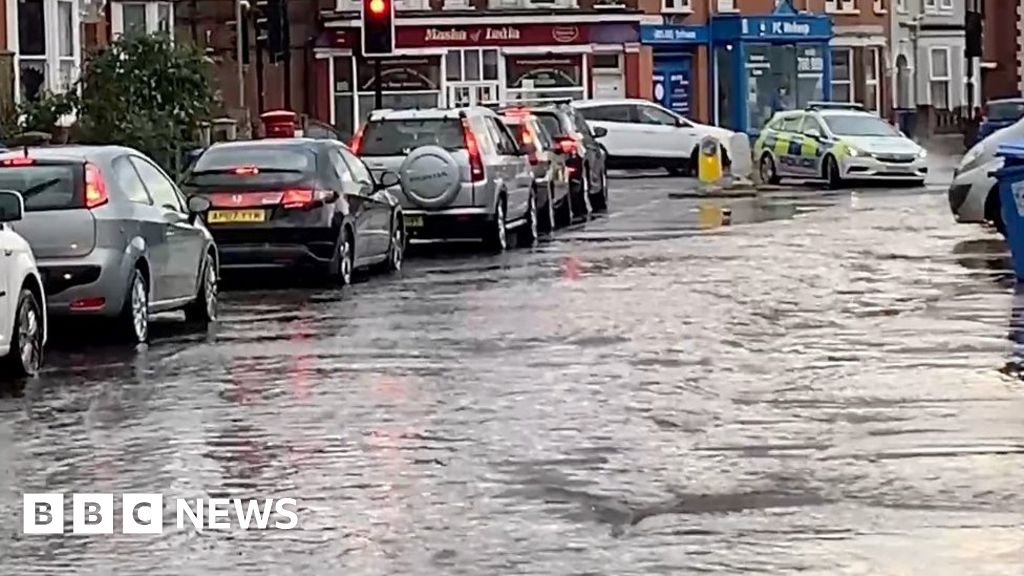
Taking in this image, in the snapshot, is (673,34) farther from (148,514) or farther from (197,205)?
(148,514)

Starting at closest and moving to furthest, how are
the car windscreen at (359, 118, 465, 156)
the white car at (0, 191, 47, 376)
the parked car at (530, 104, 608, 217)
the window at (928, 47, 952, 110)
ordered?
the white car at (0, 191, 47, 376), the car windscreen at (359, 118, 465, 156), the parked car at (530, 104, 608, 217), the window at (928, 47, 952, 110)

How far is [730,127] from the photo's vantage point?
6097 centimetres

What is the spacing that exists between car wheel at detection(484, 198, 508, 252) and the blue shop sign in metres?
35.0

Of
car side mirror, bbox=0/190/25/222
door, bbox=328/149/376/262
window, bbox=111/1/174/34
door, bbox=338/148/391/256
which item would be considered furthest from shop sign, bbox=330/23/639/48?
car side mirror, bbox=0/190/25/222

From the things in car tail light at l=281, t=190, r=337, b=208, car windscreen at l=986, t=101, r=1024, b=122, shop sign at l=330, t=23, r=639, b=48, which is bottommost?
car tail light at l=281, t=190, r=337, b=208

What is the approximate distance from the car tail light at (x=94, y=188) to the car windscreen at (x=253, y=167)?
14.7 feet

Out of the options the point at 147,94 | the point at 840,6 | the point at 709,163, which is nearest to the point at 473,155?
the point at 147,94

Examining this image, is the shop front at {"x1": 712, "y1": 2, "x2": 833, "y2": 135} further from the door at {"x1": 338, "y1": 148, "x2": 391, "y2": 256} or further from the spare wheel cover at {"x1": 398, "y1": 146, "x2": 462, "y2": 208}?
the door at {"x1": 338, "y1": 148, "x2": 391, "y2": 256}

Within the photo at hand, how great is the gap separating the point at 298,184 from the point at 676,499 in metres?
11.5

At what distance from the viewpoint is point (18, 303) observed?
14023 mm

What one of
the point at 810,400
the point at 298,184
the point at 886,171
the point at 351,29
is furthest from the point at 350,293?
the point at 351,29

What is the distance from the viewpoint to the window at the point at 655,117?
49000 mm

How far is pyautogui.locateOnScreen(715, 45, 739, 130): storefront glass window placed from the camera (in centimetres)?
6159

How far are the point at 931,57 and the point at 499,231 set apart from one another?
5095 centimetres
